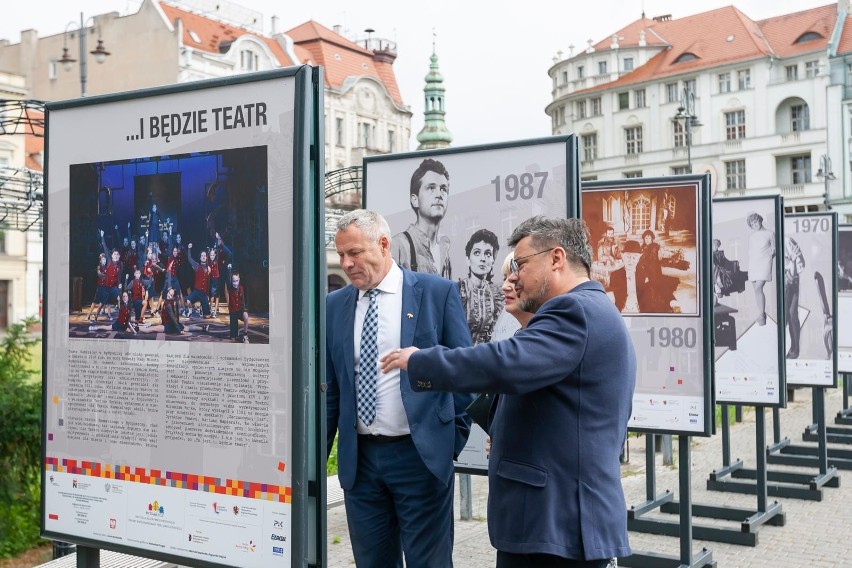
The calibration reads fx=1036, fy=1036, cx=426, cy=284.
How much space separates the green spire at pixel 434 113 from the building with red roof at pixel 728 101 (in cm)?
4470

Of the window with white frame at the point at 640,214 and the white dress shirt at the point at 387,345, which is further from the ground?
the window with white frame at the point at 640,214

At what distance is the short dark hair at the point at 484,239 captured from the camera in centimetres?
591

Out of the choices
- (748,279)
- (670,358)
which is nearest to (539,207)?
(670,358)

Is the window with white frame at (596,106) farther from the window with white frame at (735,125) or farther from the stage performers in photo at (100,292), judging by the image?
the stage performers in photo at (100,292)

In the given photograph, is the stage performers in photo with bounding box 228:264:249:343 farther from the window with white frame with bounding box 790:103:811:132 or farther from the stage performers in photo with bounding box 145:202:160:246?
the window with white frame with bounding box 790:103:811:132

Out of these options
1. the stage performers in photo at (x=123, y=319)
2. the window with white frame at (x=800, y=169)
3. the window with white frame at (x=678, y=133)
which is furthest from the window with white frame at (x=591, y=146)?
the stage performers in photo at (x=123, y=319)

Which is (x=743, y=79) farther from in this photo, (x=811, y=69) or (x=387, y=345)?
(x=387, y=345)

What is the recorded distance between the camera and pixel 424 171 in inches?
241

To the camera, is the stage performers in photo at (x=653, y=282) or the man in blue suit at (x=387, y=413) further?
the stage performers in photo at (x=653, y=282)

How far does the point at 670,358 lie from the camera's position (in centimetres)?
697

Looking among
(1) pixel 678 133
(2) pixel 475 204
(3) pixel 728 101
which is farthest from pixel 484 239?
(1) pixel 678 133

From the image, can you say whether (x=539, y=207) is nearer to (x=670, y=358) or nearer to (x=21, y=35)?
(x=670, y=358)

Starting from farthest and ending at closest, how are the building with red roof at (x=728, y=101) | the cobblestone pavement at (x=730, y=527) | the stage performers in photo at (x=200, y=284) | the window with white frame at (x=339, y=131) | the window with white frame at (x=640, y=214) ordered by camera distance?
the building with red roof at (x=728, y=101) → the window with white frame at (x=339, y=131) → the cobblestone pavement at (x=730, y=527) → the window with white frame at (x=640, y=214) → the stage performers in photo at (x=200, y=284)

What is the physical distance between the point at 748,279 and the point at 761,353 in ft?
1.99
